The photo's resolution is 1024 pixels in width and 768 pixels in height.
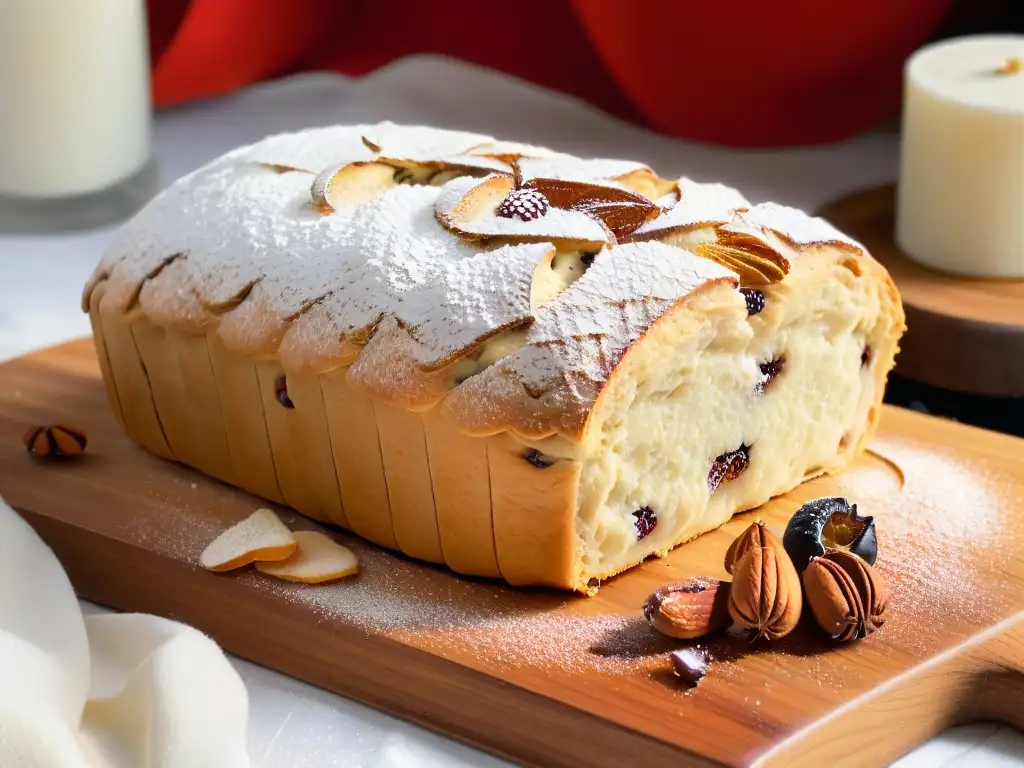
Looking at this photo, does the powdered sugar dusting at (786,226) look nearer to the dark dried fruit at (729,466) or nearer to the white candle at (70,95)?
the dark dried fruit at (729,466)

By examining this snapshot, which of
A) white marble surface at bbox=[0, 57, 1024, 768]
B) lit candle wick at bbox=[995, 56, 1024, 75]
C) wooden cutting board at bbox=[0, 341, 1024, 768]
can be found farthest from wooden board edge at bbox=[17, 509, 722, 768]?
lit candle wick at bbox=[995, 56, 1024, 75]

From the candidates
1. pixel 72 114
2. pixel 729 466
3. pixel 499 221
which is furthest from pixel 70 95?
pixel 729 466

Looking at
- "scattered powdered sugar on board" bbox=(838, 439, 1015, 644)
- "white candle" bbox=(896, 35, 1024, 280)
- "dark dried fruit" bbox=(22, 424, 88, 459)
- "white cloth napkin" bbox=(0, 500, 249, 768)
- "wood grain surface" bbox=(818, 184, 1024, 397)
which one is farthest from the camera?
"white candle" bbox=(896, 35, 1024, 280)

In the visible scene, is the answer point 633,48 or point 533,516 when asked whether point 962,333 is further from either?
point 633,48

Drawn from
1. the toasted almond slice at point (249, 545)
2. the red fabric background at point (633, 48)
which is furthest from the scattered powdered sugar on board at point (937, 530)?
the red fabric background at point (633, 48)

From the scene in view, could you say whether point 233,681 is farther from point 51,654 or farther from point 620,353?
point 620,353

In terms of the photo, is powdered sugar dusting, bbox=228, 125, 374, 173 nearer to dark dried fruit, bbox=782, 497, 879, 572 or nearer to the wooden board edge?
the wooden board edge
